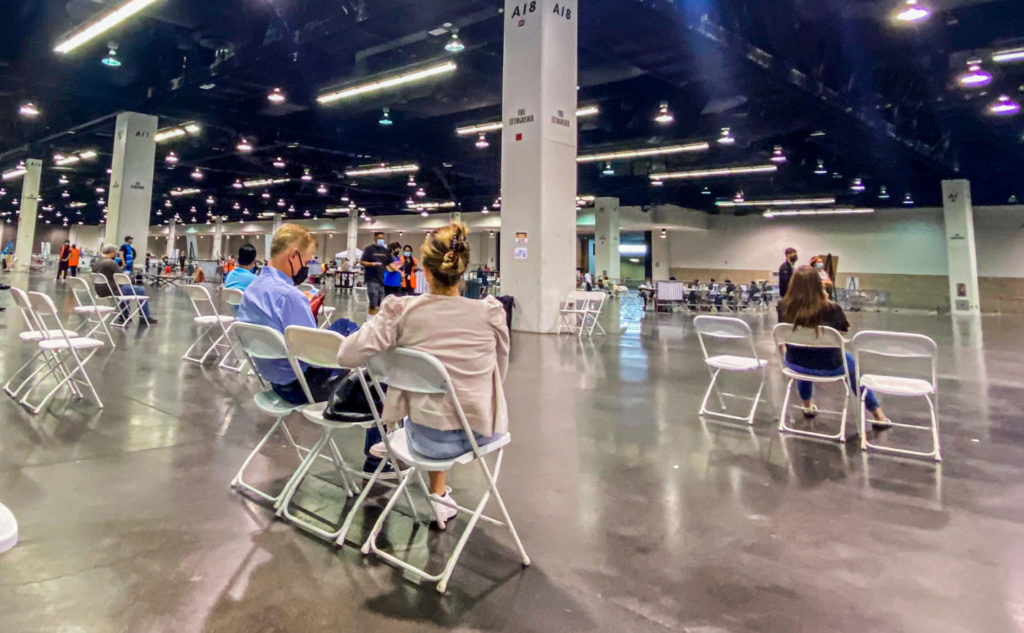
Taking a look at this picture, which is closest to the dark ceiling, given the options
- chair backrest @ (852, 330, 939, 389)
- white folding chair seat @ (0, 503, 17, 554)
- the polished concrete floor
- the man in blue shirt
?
the man in blue shirt

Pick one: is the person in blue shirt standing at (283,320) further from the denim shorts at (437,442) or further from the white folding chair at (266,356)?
the denim shorts at (437,442)

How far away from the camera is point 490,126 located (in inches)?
568

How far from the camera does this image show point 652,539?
208 cm

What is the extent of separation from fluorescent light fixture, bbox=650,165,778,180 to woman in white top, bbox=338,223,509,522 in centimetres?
1870

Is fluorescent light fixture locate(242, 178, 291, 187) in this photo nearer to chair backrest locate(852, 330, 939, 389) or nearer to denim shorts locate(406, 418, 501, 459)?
chair backrest locate(852, 330, 939, 389)

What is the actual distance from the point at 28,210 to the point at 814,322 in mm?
29524

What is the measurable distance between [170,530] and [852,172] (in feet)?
70.6

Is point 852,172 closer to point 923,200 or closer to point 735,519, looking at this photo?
A: point 923,200

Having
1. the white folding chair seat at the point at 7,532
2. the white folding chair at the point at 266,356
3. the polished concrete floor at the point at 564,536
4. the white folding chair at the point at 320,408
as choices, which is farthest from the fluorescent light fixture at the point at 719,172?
the white folding chair seat at the point at 7,532

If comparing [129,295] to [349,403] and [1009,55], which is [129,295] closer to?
[349,403]

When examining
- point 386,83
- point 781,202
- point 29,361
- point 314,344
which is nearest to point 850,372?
point 314,344

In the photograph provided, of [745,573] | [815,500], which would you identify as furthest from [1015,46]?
[745,573]

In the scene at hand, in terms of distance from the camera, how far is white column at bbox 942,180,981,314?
1994 cm

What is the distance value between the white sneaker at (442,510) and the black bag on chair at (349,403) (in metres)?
0.42
